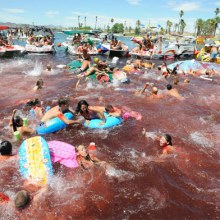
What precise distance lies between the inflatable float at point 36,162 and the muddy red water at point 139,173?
233 mm

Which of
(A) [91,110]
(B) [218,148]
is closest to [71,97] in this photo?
(A) [91,110]

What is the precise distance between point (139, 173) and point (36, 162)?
2396mm

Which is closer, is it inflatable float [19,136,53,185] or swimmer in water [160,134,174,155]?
inflatable float [19,136,53,185]

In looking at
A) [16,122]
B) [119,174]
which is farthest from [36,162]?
[16,122]

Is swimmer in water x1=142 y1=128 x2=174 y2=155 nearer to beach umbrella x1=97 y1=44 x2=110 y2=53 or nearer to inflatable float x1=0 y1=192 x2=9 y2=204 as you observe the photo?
inflatable float x1=0 y1=192 x2=9 y2=204

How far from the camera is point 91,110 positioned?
8078mm

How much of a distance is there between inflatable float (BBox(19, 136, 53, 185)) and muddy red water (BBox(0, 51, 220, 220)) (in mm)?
233

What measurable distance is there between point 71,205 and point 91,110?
3.69 meters

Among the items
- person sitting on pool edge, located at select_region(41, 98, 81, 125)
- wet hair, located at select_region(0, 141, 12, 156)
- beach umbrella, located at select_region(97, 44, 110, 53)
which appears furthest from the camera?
beach umbrella, located at select_region(97, 44, 110, 53)

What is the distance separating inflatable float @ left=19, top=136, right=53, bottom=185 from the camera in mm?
5262

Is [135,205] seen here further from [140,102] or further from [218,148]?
[140,102]

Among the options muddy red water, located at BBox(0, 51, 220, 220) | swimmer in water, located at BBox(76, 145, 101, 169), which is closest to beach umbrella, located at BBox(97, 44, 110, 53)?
muddy red water, located at BBox(0, 51, 220, 220)

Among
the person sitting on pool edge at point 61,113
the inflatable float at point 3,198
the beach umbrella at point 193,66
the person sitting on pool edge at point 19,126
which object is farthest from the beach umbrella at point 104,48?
the inflatable float at point 3,198

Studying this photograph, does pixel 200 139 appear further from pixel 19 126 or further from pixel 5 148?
pixel 5 148
